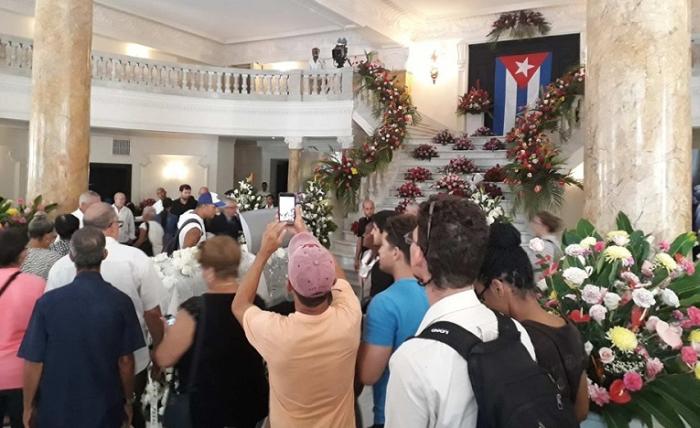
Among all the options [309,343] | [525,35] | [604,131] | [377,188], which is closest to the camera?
[309,343]

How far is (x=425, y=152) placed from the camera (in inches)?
474

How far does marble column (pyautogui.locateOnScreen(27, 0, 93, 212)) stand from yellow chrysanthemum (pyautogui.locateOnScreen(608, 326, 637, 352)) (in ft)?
19.1

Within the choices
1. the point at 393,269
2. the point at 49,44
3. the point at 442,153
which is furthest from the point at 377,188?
the point at 393,269

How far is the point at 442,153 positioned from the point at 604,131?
8.82 m

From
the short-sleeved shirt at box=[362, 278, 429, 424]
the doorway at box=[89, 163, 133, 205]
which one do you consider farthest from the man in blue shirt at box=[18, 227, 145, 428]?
the doorway at box=[89, 163, 133, 205]

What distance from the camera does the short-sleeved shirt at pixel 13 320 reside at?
113 inches

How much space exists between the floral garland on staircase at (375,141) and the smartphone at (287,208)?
24.8 feet

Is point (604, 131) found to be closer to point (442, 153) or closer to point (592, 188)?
point (592, 188)

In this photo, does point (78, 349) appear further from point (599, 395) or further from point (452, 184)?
point (452, 184)

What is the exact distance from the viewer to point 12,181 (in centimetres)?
1394

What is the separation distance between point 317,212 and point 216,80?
708 centimetres

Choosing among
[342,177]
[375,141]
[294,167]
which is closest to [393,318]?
[342,177]

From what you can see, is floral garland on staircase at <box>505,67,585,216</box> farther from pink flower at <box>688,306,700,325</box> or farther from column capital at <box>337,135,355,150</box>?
pink flower at <box>688,306,700,325</box>

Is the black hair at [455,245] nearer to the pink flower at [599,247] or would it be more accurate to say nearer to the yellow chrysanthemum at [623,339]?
the yellow chrysanthemum at [623,339]
